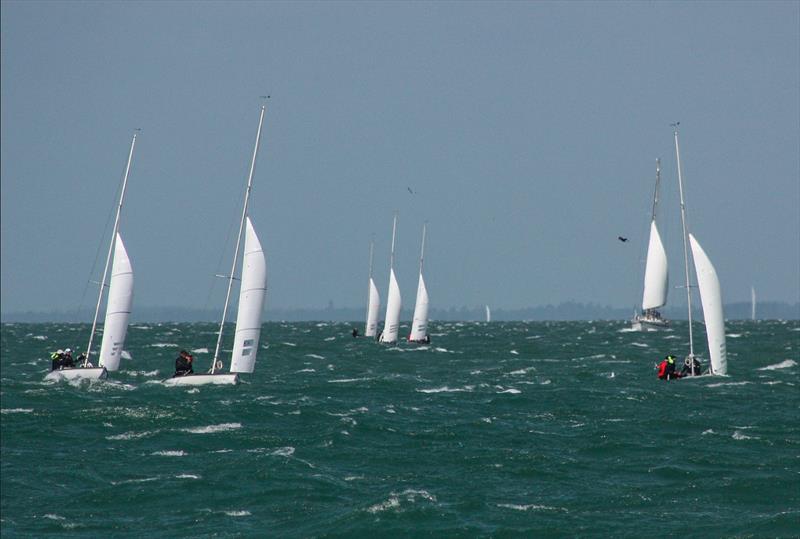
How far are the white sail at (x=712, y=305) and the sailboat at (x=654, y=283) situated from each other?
195ft

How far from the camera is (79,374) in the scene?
51.8 meters

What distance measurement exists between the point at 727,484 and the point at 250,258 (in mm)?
28682

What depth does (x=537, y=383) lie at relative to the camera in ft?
172

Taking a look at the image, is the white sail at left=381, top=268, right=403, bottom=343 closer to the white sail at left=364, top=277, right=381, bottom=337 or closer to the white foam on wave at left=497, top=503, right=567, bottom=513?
the white sail at left=364, top=277, right=381, bottom=337

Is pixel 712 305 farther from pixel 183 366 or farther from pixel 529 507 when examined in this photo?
pixel 529 507

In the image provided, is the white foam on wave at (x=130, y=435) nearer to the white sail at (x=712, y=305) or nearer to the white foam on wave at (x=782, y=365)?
the white sail at (x=712, y=305)

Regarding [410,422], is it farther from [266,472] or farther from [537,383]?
[537,383]

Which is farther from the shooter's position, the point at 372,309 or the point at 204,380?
the point at 372,309

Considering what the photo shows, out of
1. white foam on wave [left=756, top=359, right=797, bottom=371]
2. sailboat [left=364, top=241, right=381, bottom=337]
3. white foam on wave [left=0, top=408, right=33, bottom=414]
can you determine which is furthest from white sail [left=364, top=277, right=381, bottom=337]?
white foam on wave [left=0, top=408, right=33, bottom=414]

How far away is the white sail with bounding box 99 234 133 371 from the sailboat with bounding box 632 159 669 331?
6991 centimetres

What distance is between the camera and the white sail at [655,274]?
11444 centimetres

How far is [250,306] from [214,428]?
15.5 meters

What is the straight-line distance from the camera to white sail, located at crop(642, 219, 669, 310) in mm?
114438

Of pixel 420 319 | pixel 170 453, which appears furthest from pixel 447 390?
pixel 420 319
